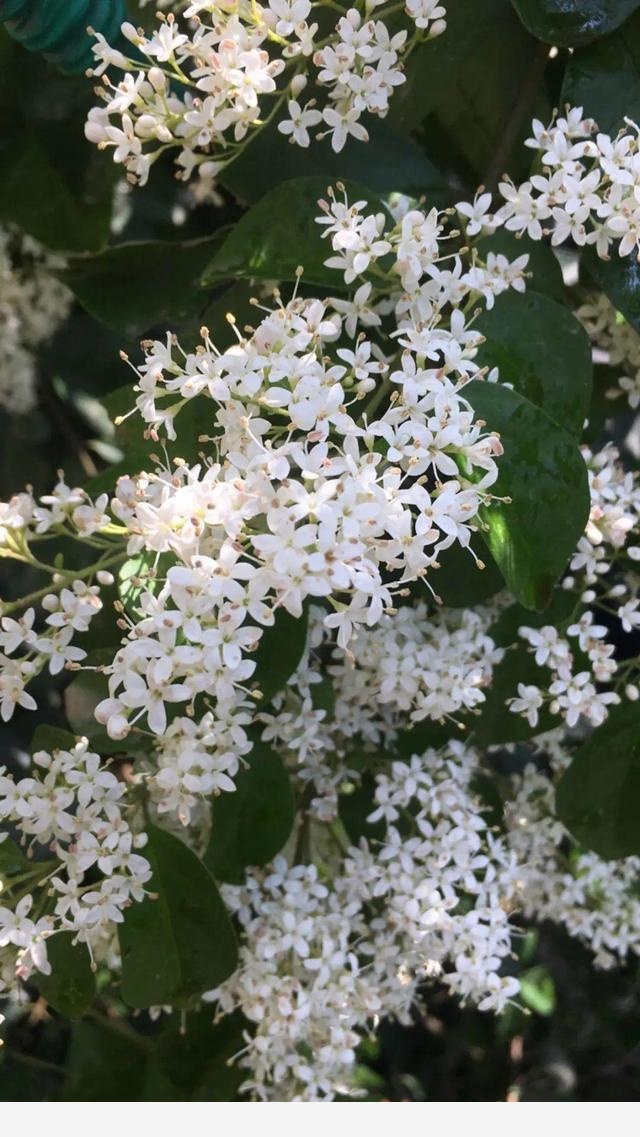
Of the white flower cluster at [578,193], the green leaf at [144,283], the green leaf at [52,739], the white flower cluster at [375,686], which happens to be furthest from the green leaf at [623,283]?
the green leaf at [52,739]

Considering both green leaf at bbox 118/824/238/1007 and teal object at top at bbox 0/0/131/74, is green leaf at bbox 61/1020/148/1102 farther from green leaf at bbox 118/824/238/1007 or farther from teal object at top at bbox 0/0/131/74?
teal object at top at bbox 0/0/131/74

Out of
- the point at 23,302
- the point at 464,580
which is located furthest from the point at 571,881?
the point at 23,302

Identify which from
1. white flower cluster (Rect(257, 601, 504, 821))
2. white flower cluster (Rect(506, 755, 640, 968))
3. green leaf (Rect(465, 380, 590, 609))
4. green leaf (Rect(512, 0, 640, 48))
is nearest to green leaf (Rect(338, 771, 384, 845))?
white flower cluster (Rect(257, 601, 504, 821))

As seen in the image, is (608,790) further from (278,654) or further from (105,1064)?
(105,1064)

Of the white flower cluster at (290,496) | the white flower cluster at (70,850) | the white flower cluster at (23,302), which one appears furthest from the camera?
the white flower cluster at (23,302)

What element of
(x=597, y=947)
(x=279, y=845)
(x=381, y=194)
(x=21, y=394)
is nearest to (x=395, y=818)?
(x=279, y=845)

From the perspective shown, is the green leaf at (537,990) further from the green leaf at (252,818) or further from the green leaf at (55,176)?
the green leaf at (55,176)
